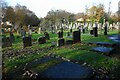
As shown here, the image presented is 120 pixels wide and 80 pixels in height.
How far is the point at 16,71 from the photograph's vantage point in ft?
28.5

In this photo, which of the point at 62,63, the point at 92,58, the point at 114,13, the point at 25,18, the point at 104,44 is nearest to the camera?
the point at 62,63

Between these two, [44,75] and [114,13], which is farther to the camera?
[114,13]

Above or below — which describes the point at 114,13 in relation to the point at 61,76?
above

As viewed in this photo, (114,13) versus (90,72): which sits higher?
(114,13)

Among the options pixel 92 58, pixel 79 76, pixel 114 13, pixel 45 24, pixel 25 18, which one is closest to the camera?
pixel 79 76

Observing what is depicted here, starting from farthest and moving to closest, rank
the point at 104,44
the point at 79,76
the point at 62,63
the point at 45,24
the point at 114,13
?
the point at 114,13
the point at 45,24
the point at 104,44
the point at 62,63
the point at 79,76

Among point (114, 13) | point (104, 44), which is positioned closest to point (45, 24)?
point (114, 13)

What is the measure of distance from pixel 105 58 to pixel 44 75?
308cm

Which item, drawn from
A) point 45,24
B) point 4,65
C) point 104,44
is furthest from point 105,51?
point 45,24

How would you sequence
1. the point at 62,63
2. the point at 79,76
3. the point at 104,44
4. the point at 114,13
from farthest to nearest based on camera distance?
the point at 114,13
the point at 104,44
the point at 62,63
the point at 79,76

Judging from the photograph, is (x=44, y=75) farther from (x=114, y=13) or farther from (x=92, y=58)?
(x=114, y=13)

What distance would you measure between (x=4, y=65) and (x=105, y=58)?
409 cm

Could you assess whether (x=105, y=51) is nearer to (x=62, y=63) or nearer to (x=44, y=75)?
(x=62, y=63)

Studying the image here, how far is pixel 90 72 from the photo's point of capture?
778 cm
